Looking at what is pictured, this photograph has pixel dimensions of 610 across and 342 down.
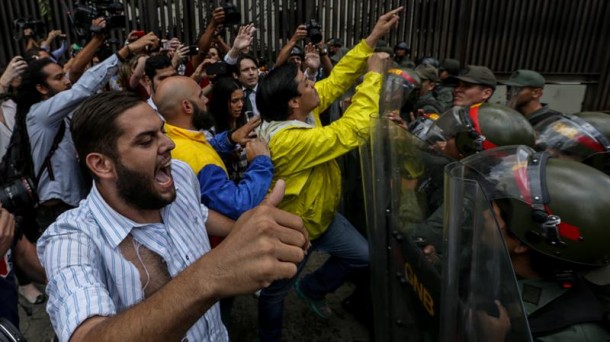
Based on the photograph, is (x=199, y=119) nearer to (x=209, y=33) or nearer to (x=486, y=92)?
(x=209, y=33)

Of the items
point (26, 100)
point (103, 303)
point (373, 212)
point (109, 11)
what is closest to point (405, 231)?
point (373, 212)

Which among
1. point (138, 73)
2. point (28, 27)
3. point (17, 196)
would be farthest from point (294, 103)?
point (28, 27)

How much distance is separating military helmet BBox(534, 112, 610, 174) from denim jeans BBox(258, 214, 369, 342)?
48.2 inches

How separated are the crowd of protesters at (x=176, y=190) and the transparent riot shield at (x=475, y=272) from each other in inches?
17.9

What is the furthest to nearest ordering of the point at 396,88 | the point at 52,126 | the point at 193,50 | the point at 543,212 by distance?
the point at 193,50, the point at 396,88, the point at 52,126, the point at 543,212

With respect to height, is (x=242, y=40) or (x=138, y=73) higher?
(x=242, y=40)

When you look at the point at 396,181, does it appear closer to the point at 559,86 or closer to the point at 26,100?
the point at 26,100

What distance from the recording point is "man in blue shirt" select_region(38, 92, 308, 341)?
2.67 feet

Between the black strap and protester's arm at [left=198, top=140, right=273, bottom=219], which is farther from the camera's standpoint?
the black strap

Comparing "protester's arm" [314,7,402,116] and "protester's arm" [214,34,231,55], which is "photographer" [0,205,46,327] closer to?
"protester's arm" [314,7,402,116]

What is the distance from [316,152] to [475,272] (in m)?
1.33

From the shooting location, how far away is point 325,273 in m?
2.88

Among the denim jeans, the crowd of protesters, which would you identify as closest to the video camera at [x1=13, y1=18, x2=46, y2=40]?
the crowd of protesters

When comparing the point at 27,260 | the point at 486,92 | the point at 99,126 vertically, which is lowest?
the point at 27,260
